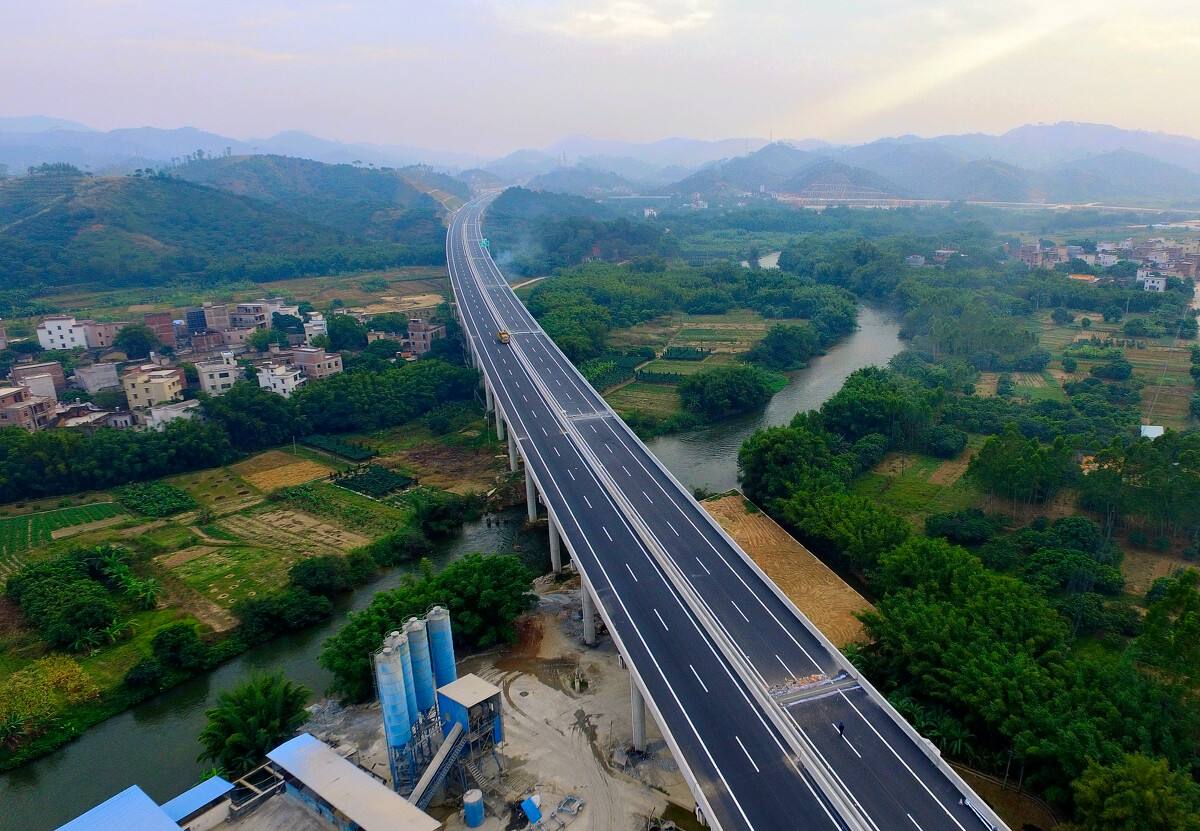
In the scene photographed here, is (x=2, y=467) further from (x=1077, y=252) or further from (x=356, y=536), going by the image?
(x=1077, y=252)

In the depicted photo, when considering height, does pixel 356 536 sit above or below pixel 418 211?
below

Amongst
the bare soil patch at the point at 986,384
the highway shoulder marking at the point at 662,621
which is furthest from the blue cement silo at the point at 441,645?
the bare soil patch at the point at 986,384

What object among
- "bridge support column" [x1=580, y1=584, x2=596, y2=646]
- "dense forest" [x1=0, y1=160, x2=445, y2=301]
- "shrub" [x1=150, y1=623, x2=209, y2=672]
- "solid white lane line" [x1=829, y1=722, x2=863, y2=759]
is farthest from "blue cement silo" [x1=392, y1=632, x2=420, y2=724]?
"dense forest" [x1=0, y1=160, x2=445, y2=301]

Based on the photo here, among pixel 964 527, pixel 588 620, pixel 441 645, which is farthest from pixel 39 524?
pixel 964 527

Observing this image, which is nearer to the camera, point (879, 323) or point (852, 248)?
point (879, 323)

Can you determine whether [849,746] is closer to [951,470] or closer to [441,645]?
[441,645]

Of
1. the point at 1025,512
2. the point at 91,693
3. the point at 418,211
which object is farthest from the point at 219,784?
the point at 418,211

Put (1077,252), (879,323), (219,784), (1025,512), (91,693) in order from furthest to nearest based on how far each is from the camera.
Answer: (1077,252) < (879,323) < (1025,512) < (91,693) < (219,784)
